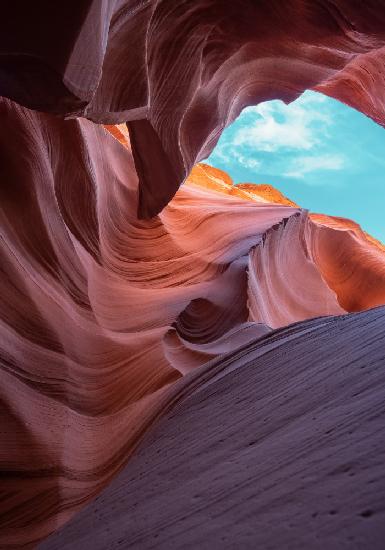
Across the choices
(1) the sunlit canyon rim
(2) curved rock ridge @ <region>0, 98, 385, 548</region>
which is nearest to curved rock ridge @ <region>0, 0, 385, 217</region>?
(1) the sunlit canyon rim

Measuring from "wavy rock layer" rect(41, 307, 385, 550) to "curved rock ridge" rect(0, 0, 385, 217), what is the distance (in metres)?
1.36

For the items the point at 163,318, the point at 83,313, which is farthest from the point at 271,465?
the point at 163,318

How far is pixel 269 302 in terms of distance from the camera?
20.4ft

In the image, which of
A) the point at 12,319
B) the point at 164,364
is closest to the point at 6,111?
the point at 12,319

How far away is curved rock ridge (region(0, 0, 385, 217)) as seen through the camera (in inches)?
79.4

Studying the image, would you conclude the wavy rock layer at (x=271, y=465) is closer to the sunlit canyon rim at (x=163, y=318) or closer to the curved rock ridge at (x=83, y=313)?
the sunlit canyon rim at (x=163, y=318)

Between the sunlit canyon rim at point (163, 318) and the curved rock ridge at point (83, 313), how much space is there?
0.01 meters

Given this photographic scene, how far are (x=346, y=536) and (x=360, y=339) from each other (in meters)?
1.18

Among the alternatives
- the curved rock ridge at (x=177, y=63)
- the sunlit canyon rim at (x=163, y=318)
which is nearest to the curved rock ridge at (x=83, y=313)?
the sunlit canyon rim at (x=163, y=318)

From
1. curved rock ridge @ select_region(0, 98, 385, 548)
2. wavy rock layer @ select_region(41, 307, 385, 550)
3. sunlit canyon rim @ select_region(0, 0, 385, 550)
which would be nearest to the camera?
wavy rock layer @ select_region(41, 307, 385, 550)

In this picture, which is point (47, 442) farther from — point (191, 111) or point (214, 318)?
point (191, 111)

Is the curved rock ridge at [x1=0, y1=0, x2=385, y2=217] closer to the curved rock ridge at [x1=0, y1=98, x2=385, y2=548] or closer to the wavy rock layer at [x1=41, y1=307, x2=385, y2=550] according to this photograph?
the curved rock ridge at [x1=0, y1=98, x2=385, y2=548]

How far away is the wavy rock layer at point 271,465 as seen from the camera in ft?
3.42

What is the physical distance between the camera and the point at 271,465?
136cm
